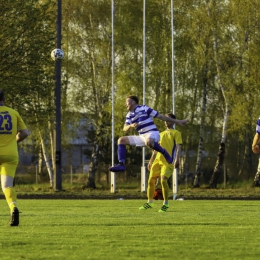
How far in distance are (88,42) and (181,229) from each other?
1448 inches

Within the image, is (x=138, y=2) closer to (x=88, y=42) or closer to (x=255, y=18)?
(x=88, y=42)

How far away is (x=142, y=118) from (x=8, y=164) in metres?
4.50

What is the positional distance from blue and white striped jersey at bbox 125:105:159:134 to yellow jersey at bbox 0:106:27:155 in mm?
4199

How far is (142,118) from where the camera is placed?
17.7 metres

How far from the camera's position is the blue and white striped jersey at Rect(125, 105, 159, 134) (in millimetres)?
17547

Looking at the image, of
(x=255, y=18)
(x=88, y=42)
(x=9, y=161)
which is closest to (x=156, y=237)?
(x=9, y=161)

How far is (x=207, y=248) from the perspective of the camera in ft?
33.9

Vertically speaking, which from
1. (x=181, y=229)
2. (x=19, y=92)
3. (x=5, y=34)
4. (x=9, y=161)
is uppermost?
(x=5, y=34)

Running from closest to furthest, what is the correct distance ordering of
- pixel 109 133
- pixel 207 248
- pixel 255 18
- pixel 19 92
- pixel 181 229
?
pixel 207 248, pixel 181 229, pixel 19 92, pixel 255 18, pixel 109 133

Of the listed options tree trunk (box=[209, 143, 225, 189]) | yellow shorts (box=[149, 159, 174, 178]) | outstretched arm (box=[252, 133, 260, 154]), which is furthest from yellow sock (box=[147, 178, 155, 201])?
tree trunk (box=[209, 143, 225, 189])

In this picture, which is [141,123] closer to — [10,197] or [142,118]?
[142,118]

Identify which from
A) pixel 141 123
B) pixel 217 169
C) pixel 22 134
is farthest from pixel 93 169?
pixel 22 134

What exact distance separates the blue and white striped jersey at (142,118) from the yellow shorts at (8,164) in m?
4.29

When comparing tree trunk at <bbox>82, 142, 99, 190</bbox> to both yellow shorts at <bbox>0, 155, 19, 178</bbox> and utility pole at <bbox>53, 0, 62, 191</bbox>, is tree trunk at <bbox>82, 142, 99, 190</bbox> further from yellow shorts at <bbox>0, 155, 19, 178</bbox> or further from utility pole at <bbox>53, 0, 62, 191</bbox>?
yellow shorts at <bbox>0, 155, 19, 178</bbox>
